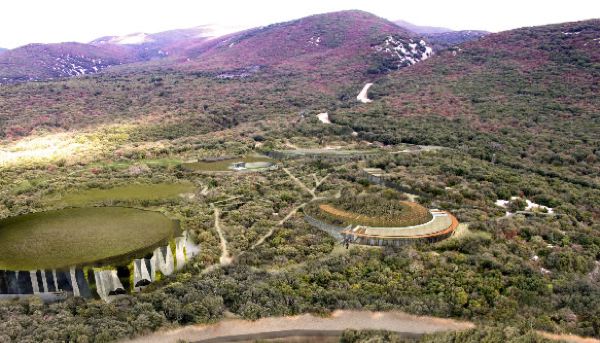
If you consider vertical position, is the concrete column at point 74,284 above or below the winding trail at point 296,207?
above

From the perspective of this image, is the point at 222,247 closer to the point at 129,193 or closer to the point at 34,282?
the point at 34,282

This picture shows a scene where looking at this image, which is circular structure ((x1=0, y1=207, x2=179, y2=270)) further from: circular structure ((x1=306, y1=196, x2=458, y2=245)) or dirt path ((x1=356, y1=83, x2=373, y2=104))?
dirt path ((x1=356, y1=83, x2=373, y2=104))

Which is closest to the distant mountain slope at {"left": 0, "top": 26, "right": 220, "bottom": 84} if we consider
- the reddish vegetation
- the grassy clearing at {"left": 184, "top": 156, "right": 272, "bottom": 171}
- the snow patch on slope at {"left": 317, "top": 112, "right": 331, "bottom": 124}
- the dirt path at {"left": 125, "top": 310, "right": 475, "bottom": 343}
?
the reddish vegetation

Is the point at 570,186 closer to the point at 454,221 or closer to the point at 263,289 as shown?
the point at 454,221

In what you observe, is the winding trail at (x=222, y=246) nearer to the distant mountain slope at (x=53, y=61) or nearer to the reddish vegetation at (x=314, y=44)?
the reddish vegetation at (x=314, y=44)

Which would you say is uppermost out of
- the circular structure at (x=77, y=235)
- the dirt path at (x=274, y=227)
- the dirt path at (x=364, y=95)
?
the dirt path at (x=364, y=95)

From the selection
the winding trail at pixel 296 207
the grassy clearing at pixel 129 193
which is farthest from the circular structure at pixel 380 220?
the grassy clearing at pixel 129 193
